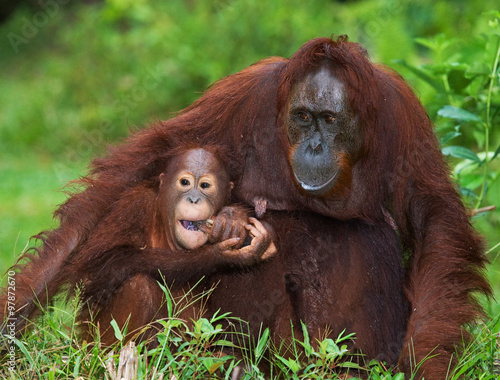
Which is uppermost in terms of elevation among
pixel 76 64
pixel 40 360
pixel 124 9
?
pixel 124 9

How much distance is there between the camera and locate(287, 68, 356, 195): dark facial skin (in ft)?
12.3

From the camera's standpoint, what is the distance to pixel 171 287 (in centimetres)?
375

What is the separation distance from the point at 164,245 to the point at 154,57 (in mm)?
7340

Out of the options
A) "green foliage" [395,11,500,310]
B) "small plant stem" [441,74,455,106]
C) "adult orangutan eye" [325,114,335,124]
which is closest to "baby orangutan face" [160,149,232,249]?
"adult orangutan eye" [325,114,335,124]

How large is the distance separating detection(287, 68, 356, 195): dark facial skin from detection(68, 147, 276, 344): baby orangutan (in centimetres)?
38

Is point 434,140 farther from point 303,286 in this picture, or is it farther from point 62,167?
point 62,167

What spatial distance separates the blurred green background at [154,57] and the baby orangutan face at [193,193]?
5345mm

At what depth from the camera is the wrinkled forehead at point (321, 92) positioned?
12.3 feet

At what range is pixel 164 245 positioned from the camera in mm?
4004

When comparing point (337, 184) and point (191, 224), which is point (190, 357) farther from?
point (337, 184)

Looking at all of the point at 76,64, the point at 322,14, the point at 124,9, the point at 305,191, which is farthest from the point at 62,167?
the point at 305,191

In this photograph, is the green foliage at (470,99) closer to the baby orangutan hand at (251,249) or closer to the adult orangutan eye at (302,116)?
the adult orangutan eye at (302,116)

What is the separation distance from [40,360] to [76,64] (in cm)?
853

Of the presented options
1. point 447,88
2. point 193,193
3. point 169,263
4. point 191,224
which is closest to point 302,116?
point 193,193
